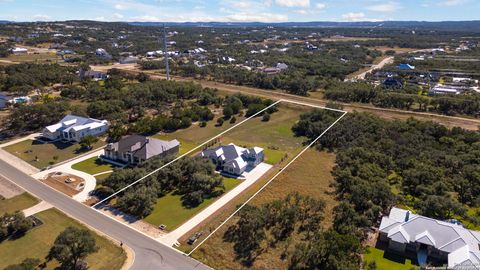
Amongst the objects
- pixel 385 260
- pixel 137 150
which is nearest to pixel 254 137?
pixel 137 150

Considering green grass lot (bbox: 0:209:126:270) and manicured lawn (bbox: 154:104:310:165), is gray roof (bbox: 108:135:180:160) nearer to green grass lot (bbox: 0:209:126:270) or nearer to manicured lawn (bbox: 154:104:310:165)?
manicured lawn (bbox: 154:104:310:165)

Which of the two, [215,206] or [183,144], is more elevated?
[183,144]

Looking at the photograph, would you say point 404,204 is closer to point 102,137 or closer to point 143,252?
point 143,252

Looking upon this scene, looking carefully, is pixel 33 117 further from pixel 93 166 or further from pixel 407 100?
pixel 407 100

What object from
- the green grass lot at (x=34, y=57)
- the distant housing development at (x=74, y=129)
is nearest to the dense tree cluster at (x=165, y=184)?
the distant housing development at (x=74, y=129)

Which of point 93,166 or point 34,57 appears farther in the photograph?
point 34,57

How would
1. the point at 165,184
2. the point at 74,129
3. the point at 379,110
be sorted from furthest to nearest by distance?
1. the point at 379,110
2. the point at 74,129
3. the point at 165,184

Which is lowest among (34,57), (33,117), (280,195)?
(280,195)

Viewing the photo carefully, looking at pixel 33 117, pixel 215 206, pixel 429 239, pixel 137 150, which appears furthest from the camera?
pixel 33 117
